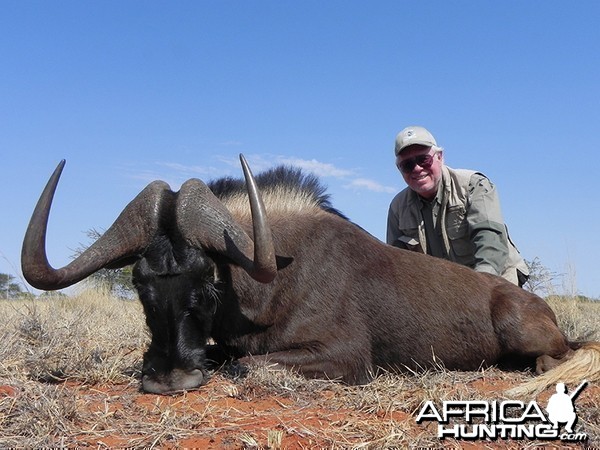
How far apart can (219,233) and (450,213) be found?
336cm

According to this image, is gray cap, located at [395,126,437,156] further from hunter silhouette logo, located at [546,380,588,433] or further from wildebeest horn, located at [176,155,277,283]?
hunter silhouette logo, located at [546,380,588,433]

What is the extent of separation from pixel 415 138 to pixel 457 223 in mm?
1041

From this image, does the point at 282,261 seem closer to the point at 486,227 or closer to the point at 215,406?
the point at 215,406

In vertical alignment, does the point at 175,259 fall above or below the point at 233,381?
above

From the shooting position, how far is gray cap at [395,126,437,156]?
6.46 metres

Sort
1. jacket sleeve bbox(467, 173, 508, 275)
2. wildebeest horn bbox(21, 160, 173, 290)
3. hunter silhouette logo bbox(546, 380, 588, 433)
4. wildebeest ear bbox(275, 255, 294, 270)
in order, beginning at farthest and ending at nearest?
jacket sleeve bbox(467, 173, 508, 275)
wildebeest ear bbox(275, 255, 294, 270)
wildebeest horn bbox(21, 160, 173, 290)
hunter silhouette logo bbox(546, 380, 588, 433)

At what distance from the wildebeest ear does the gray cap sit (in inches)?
91.1

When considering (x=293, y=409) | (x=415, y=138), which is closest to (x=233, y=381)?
(x=293, y=409)

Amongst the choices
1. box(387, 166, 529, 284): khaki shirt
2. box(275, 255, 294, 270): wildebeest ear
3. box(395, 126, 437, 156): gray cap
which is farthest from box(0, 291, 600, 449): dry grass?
box(395, 126, 437, 156): gray cap

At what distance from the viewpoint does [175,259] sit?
13.3 ft

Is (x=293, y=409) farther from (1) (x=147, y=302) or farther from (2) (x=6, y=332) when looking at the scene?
(2) (x=6, y=332)

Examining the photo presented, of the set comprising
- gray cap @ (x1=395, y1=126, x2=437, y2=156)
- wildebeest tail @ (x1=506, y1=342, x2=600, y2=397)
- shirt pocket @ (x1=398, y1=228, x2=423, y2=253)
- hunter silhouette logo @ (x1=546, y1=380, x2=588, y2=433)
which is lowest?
hunter silhouette logo @ (x1=546, y1=380, x2=588, y2=433)

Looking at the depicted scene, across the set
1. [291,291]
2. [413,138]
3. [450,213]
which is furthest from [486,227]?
[291,291]

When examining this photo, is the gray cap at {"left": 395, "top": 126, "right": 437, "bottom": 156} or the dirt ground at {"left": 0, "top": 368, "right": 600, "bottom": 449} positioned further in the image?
the gray cap at {"left": 395, "top": 126, "right": 437, "bottom": 156}
